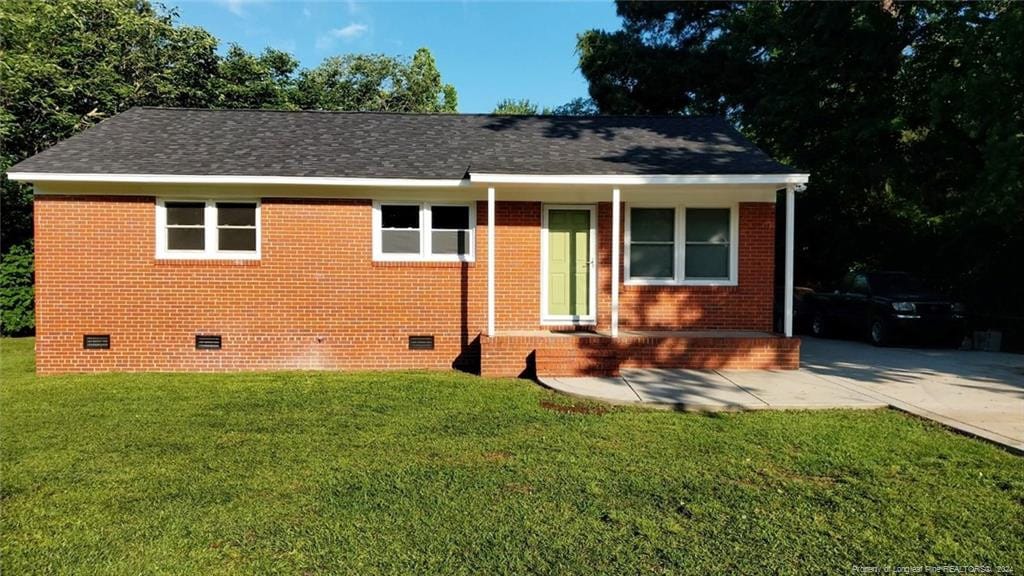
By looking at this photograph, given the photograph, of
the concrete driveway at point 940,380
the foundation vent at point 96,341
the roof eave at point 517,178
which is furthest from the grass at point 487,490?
the roof eave at point 517,178

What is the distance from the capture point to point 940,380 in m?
8.48

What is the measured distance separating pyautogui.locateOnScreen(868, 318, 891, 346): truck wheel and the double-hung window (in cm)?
461

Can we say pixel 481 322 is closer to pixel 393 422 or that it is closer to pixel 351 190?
pixel 351 190

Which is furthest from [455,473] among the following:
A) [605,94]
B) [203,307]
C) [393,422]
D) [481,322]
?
[605,94]

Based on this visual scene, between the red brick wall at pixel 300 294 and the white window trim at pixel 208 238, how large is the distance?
96 millimetres

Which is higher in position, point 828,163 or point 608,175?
point 828,163

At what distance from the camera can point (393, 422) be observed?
250 inches

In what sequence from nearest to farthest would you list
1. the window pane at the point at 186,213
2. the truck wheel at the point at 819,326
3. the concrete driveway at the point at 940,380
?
the concrete driveway at the point at 940,380 < the window pane at the point at 186,213 < the truck wheel at the point at 819,326

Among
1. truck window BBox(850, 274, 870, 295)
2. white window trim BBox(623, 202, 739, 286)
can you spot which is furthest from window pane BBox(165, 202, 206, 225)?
truck window BBox(850, 274, 870, 295)

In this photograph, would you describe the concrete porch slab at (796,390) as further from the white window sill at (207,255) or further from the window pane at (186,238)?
the window pane at (186,238)

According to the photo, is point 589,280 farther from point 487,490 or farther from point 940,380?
point 487,490

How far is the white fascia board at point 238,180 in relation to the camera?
885 centimetres

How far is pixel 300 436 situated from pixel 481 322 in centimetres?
453

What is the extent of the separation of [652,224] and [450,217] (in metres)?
3.45
